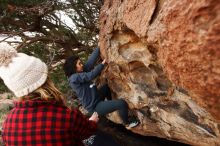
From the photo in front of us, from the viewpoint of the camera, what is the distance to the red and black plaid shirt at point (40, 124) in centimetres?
246

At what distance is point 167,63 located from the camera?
2.91 m

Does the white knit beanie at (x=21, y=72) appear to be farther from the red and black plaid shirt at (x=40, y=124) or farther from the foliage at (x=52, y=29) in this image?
the foliage at (x=52, y=29)

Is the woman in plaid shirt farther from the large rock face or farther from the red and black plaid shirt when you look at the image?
the large rock face

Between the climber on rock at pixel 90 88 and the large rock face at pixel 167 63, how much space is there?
0.18m

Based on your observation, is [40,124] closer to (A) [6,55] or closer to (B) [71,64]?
(A) [6,55]

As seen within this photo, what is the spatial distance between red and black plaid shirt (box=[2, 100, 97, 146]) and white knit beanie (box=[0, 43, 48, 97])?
11cm

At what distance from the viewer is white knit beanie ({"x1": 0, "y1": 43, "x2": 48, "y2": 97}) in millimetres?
2461

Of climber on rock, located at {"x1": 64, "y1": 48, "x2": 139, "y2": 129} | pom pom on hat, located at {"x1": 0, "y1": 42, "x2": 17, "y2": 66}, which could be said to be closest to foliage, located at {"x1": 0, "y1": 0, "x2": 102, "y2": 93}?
climber on rock, located at {"x1": 64, "y1": 48, "x2": 139, "y2": 129}

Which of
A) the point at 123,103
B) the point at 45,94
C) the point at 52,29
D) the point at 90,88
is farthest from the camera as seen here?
the point at 52,29

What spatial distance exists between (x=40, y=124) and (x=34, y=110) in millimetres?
106

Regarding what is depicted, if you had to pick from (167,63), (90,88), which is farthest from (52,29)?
(167,63)

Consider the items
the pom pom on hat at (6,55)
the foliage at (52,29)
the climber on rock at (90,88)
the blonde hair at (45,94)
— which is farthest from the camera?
the foliage at (52,29)

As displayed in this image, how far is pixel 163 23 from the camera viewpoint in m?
2.88

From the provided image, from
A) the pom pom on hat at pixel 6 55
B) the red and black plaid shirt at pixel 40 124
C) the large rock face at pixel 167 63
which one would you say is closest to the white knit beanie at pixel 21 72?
the pom pom on hat at pixel 6 55
